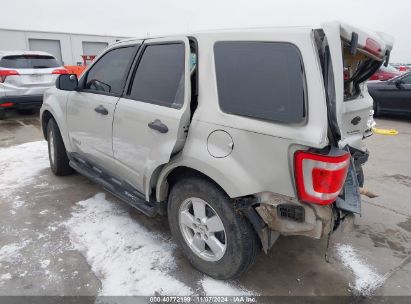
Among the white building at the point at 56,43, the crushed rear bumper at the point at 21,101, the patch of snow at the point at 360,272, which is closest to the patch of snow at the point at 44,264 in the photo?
the patch of snow at the point at 360,272

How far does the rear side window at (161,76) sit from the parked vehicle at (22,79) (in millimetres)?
6434

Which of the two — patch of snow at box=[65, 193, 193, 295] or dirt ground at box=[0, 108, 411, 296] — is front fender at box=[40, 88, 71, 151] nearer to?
dirt ground at box=[0, 108, 411, 296]

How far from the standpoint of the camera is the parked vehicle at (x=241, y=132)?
1.94m

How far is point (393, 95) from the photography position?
29.8 ft

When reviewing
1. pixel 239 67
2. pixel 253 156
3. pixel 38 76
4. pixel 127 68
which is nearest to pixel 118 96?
pixel 127 68

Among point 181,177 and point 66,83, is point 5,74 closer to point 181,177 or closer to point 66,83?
point 66,83

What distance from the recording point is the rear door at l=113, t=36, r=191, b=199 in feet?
8.26

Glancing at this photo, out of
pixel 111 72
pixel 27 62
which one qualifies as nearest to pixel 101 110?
pixel 111 72

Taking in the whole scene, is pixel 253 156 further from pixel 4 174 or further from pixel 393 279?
pixel 4 174

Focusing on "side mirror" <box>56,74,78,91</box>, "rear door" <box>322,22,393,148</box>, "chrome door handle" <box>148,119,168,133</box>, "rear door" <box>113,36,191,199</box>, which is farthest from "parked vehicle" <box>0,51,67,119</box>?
"rear door" <box>322,22,393,148</box>

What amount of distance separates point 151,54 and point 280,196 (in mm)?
1709

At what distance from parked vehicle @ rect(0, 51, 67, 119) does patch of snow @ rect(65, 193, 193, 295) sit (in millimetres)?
5706

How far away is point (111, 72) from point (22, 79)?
5.95 m

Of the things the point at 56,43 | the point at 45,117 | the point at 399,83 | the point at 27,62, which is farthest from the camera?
the point at 56,43
